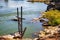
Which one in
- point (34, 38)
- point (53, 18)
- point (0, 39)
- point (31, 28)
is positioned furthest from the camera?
point (53, 18)

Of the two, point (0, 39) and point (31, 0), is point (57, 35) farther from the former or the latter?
point (31, 0)

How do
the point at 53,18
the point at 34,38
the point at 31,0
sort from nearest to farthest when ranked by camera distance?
the point at 34,38
the point at 53,18
the point at 31,0

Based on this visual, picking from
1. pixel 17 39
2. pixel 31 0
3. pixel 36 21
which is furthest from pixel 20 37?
pixel 31 0

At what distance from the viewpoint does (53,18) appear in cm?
2650

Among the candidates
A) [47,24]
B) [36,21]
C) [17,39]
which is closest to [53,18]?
[47,24]

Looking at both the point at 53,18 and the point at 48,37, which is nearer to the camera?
the point at 48,37

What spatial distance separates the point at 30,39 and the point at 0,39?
2893mm

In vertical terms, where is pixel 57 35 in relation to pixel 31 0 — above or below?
above

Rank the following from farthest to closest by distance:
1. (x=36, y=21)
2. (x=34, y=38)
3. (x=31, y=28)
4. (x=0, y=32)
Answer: (x=36, y=21) → (x=31, y=28) → (x=0, y=32) → (x=34, y=38)

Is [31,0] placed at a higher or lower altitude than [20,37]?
lower

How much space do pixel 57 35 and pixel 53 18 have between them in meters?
7.83

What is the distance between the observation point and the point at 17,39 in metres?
18.4

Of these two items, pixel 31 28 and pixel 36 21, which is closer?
pixel 31 28

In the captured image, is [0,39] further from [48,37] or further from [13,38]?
[48,37]
